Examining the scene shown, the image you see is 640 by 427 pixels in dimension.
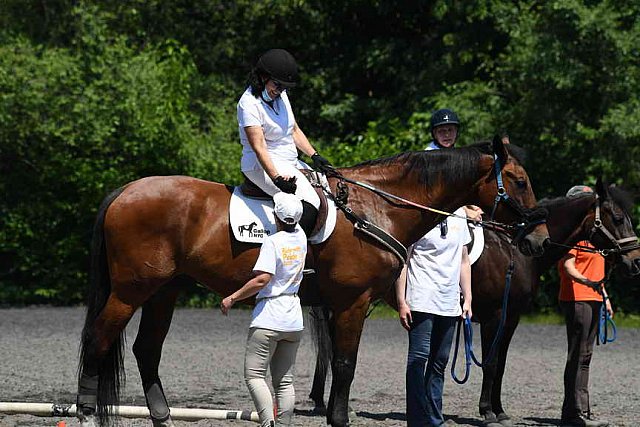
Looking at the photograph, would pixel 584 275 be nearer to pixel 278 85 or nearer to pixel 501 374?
pixel 501 374

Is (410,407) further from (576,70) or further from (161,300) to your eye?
(576,70)

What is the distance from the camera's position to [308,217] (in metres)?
6.79

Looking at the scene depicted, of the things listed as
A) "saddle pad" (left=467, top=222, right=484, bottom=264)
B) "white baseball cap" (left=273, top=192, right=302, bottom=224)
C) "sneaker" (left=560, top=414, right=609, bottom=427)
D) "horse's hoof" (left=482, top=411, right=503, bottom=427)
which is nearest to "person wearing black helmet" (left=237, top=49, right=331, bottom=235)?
"white baseball cap" (left=273, top=192, right=302, bottom=224)

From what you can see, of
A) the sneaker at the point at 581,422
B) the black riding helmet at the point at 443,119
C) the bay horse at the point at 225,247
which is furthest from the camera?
the sneaker at the point at 581,422

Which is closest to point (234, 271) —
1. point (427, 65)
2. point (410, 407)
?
point (410, 407)

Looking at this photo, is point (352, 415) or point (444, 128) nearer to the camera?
point (444, 128)

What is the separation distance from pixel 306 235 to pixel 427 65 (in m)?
17.4

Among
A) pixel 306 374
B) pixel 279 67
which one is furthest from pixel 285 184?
pixel 306 374

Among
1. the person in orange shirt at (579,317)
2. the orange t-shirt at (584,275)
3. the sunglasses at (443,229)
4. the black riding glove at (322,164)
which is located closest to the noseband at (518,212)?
the sunglasses at (443,229)

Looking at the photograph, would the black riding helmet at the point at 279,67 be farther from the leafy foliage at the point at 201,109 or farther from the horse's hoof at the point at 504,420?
the leafy foliage at the point at 201,109

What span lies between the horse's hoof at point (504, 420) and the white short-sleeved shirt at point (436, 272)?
1.48 m

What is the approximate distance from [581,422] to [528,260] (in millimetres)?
1468

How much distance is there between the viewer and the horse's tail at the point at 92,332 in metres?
7.02

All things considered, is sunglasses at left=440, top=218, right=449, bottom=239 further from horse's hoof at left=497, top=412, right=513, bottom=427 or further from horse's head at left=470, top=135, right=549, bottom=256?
horse's hoof at left=497, top=412, right=513, bottom=427
